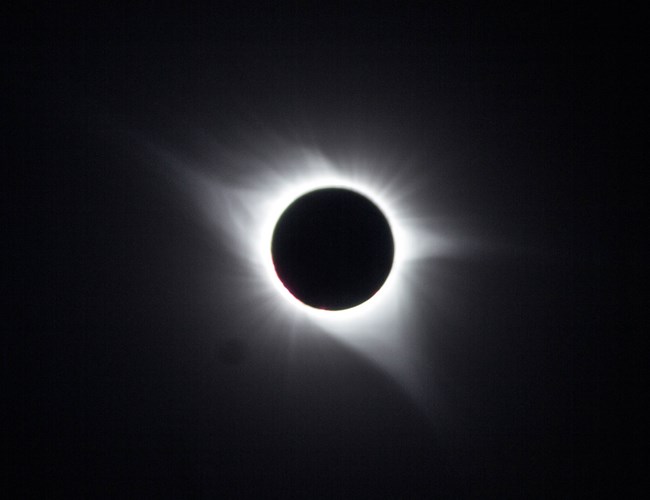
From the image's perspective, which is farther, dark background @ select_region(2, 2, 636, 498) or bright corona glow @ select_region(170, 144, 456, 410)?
bright corona glow @ select_region(170, 144, 456, 410)

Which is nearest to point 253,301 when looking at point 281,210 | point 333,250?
point 281,210

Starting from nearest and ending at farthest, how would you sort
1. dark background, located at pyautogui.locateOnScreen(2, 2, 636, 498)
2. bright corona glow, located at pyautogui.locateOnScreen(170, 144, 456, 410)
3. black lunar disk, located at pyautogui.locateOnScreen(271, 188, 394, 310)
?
black lunar disk, located at pyautogui.locateOnScreen(271, 188, 394, 310)
dark background, located at pyautogui.locateOnScreen(2, 2, 636, 498)
bright corona glow, located at pyautogui.locateOnScreen(170, 144, 456, 410)

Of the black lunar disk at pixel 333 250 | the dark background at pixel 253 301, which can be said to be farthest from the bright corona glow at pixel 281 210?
the black lunar disk at pixel 333 250

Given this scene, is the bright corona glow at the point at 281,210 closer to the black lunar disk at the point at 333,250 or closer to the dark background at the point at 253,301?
the dark background at the point at 253,301

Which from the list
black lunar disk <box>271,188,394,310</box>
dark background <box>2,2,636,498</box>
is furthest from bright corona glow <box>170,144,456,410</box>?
black lunar disk <box>271,188,394,310</box>

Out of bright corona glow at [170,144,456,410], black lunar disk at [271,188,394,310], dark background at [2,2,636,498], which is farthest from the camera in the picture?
bright corona glow at [170,144,456,410]

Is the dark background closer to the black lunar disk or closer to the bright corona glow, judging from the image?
the bright corona glow

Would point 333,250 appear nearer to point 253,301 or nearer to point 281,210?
point 281,210
